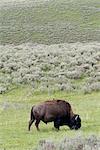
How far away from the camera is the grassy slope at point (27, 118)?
574 inches

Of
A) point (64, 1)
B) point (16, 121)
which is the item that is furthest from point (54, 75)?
point (64, 1)

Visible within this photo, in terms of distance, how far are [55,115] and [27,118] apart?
124 inches

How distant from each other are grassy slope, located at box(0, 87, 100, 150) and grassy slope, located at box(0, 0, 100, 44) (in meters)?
28.4

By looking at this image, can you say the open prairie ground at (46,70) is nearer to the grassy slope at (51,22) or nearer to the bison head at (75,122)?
the grassy slope at (51,22)

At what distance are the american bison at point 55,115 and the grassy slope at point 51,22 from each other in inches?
1483

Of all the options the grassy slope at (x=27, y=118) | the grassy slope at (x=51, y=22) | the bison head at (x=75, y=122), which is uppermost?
the grassy slope at (x=51, y=22)

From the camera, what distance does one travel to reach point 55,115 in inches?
643

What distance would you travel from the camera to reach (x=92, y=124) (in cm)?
1714

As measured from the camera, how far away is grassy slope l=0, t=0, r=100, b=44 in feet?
183

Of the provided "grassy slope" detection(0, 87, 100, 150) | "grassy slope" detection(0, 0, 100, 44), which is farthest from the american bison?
"grassy slope" detection(0, 0, 100, 44)

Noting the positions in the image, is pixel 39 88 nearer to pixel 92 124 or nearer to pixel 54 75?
pixel 54 75

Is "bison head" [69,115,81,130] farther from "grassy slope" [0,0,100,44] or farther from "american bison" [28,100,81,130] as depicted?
"grassy slope" [0,0,100,44]

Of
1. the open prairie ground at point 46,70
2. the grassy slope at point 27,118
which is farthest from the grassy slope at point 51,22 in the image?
the grassy slope at point 27,118

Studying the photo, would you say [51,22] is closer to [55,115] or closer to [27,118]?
[27,118]
